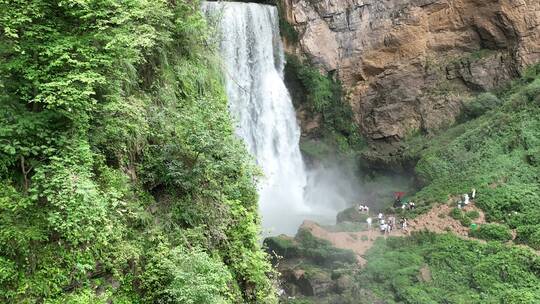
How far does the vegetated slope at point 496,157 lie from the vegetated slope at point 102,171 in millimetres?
15960

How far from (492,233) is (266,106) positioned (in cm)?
1380

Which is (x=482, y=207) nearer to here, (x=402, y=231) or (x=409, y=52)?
(x=402, y=231)

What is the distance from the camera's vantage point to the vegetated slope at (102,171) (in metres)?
5.64

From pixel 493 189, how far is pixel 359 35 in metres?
13.4

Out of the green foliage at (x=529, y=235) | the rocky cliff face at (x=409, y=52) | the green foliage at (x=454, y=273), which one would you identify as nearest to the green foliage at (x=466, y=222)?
the green foliage at (x=454, y=273)

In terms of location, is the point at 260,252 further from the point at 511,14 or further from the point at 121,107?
the point at 511,14

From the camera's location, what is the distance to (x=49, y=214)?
556cm

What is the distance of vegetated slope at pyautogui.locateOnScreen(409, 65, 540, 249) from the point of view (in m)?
21.3

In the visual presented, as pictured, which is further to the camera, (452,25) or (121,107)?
(452,25)

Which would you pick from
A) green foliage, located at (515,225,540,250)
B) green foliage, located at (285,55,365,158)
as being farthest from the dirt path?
green foliage, located at (285,55,365,158)

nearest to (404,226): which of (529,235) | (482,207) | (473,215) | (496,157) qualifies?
(473,215)

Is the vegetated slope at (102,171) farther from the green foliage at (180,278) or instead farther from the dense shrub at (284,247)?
the dense shrub at (284,247)

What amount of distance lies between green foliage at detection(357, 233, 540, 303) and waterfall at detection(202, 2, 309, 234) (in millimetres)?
6693

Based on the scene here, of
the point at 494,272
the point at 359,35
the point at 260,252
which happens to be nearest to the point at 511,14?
the point at 359,35
